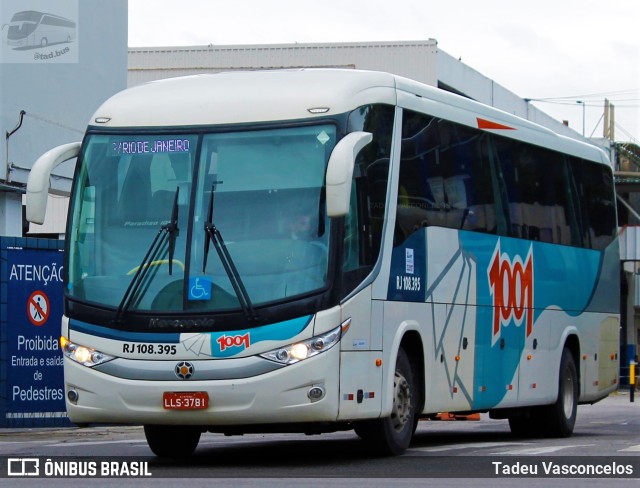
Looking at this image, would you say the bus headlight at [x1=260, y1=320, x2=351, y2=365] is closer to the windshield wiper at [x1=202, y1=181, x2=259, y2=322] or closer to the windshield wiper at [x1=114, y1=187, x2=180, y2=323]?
the windshield wiper at [x1=202, y1=181, x2=259, y2=322]

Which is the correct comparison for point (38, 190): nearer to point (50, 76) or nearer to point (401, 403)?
point (401, 403)

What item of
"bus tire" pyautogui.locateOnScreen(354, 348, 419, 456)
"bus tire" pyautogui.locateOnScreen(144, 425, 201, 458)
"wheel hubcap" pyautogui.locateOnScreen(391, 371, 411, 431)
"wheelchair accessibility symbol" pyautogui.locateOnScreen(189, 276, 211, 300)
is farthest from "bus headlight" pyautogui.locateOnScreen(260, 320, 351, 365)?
"bus tire" pyautogui.locateOnScreen(144, 425, 201, 458)

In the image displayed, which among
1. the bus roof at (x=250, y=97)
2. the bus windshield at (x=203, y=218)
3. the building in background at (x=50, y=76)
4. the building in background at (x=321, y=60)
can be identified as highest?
the building in background at (x=321, y=60)

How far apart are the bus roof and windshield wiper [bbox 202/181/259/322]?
902 millimetres

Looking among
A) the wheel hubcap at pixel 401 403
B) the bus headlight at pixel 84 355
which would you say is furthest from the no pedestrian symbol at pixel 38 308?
the wheel hubcap at pixel 401 403

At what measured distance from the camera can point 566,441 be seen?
58.7 ft

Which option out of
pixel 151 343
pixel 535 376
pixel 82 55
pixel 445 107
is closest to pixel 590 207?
pixel 535 376

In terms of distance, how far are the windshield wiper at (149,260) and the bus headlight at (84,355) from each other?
13.5 inches

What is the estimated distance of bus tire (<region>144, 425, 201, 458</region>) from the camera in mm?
14109

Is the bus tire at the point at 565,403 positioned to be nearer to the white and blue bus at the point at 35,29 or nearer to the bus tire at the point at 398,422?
the bus tire at the point at 398,422

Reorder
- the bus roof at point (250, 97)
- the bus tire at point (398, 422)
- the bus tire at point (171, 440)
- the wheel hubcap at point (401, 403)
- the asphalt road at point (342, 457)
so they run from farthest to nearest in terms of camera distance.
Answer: the bus tire at point (171, 440)
the wheel hubcap at point (401, 403)
the bus tire at point (398, 422)
the bus roof at point (250, 97)
the asphalt road at point (342, 457)

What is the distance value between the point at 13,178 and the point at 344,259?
496 inches

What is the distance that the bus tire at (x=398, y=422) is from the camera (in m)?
13.5

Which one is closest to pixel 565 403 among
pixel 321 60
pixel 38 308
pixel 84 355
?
pixel 38 308
